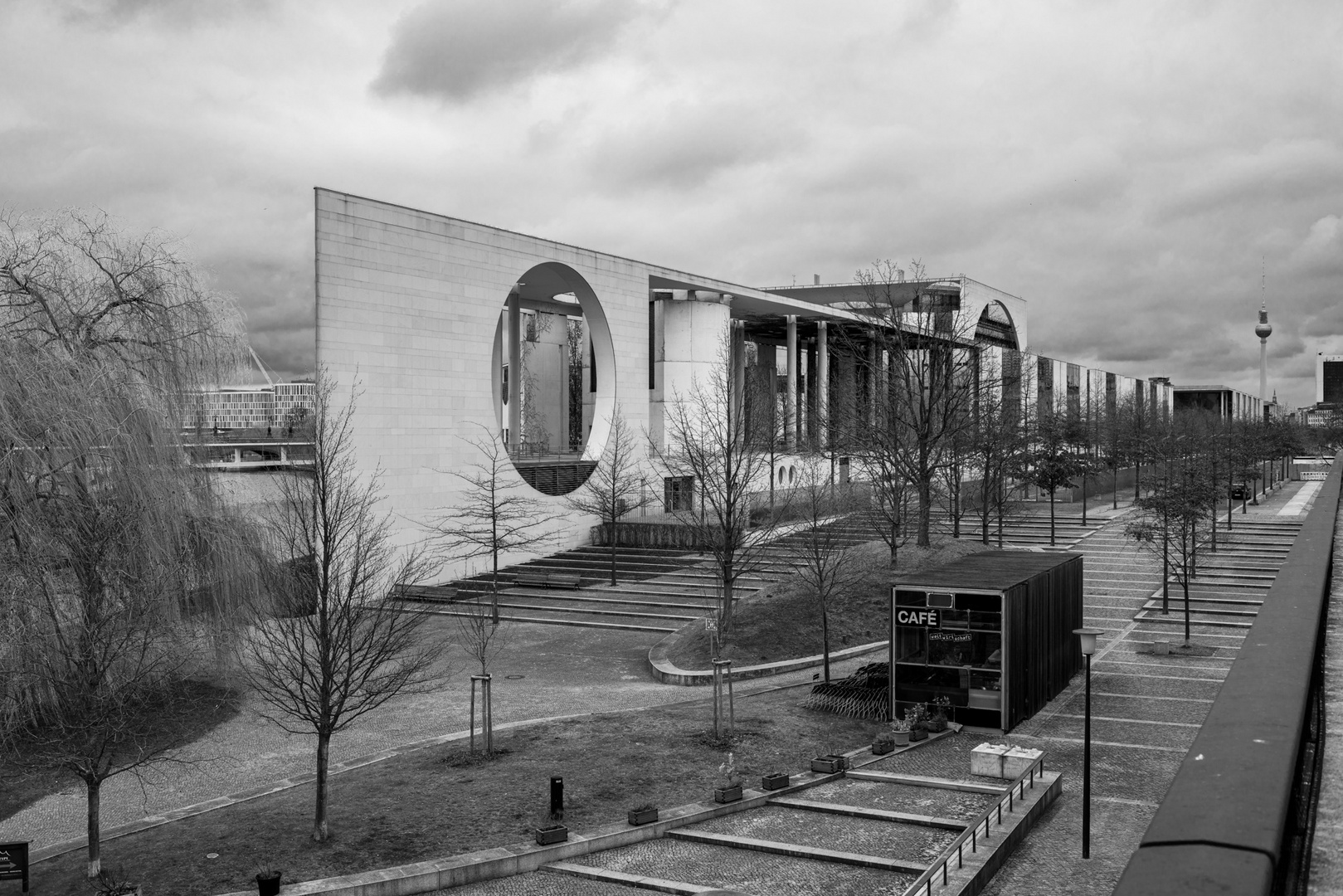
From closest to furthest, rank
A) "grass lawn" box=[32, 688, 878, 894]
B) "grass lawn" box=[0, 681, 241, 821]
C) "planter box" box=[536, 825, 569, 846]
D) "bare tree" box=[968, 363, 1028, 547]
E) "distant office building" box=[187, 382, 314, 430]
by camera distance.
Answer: "grass lawn" box=[32, 688, 878, 894] < "planter box" box=[536, 825, 569, 846] < "grass lawn" box=[0, 681, 241, 821] < "distant office building" box=[187, 382, 314, 430] < "bare tree" box=[968, 363, 1028, 547]

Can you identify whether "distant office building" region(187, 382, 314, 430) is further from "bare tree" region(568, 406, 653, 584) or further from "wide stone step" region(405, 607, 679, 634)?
"bare tree" region(568, 406, 653, 584)

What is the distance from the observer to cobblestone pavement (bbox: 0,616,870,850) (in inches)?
637

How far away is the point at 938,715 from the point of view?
1928 centimetres

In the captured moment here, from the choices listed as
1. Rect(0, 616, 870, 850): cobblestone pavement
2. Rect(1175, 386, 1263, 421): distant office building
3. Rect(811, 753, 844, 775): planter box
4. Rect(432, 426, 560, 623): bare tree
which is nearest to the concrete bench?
Rect(432, 426, 560, 623): bare tree

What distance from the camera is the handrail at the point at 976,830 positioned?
1081 cm

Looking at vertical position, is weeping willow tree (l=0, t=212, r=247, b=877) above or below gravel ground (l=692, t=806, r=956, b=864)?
above

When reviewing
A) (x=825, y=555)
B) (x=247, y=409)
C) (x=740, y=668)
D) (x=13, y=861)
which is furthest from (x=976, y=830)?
(x=247, y=409)

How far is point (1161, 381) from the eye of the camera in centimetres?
16962

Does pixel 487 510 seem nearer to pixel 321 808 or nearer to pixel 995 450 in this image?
pixel 995 450

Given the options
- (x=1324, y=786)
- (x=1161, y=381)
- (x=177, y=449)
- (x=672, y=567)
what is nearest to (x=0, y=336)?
(x=177, y=449)

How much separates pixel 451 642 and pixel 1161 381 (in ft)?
536

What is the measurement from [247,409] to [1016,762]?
17885 mm

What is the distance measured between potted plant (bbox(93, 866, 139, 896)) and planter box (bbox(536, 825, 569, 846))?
4293 millimetres

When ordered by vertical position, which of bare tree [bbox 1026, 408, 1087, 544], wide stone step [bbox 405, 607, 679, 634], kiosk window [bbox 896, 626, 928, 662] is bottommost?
wide stone step [bbox 405, 607, 679, 634]
